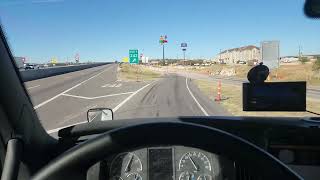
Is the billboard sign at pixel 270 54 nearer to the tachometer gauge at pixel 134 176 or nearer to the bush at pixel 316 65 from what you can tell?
the bush at pixel 316 65

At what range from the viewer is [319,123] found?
403cm

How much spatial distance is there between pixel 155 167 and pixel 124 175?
0.17 meters

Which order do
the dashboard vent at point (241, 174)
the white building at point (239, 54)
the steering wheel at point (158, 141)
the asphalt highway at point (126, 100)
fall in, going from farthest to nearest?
1. the asphalt highway at point (126, 100)
2. the white building at point (239, 54)
3. the dashboard vent at point (241, 174)
4. the steering wheel at point (158, 141)

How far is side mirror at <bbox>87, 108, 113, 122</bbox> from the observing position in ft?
13.7

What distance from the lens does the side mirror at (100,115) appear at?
418cm

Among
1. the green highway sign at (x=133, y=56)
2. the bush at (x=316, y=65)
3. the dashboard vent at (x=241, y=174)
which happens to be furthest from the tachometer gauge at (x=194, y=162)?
the green highway sign at (x=133, y=56)

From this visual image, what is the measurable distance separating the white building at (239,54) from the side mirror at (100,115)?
44.4 inches

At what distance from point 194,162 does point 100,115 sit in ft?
5.99

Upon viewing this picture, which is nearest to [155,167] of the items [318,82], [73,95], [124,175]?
[124,175]

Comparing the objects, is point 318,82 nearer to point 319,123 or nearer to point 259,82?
point 319,123

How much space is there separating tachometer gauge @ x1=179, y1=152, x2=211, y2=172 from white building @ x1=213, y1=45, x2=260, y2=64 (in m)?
1.71

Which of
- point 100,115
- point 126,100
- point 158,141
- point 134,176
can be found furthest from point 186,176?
point 126,100

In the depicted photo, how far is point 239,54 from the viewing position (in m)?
4.32

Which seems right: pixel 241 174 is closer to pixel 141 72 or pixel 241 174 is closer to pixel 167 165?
pixel 167 165
